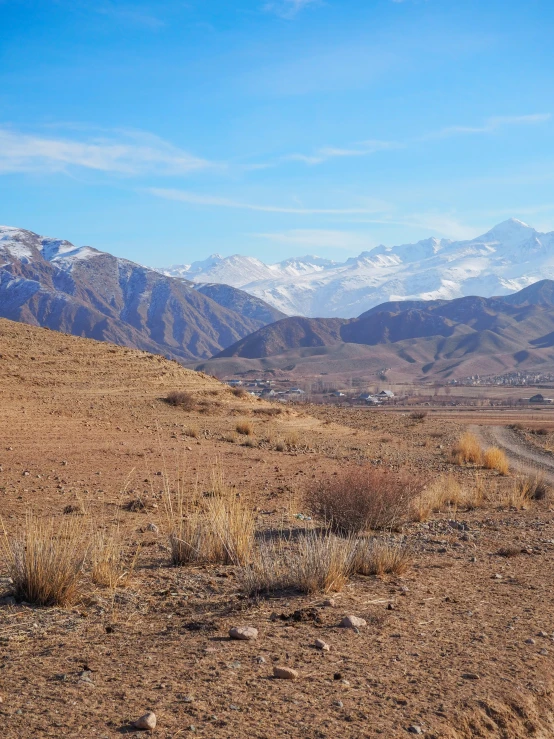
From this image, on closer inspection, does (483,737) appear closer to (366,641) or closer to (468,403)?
(366,641)

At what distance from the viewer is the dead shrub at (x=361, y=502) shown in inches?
415

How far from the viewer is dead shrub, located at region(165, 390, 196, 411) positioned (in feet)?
97.1

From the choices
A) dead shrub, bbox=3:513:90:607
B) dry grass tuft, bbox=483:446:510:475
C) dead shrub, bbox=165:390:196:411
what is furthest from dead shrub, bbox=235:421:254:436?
dead shrub, bbox=3:513:90:607

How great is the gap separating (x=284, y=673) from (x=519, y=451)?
2699 centimetres

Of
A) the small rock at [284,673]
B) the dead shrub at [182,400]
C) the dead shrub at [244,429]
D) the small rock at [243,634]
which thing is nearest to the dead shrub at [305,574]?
the small rock at [243,634]

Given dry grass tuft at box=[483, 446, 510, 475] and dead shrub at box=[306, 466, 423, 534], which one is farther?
dry grass tuft at box=[483, 446, 510, 475]

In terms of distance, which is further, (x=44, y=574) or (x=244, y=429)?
(x=244, y=429)

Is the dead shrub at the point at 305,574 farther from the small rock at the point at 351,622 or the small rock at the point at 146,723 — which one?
the small rock at the point at 146,723

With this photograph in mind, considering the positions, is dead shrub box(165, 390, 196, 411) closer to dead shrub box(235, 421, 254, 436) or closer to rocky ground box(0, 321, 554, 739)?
dead shrub box(235, 421, 254, 436)

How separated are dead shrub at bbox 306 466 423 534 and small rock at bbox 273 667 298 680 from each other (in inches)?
198

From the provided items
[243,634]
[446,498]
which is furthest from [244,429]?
[243,634]

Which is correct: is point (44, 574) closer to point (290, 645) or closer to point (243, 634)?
point (243, 634)

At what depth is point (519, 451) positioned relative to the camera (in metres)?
30.4

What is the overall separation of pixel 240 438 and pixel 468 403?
70522 millimetres
